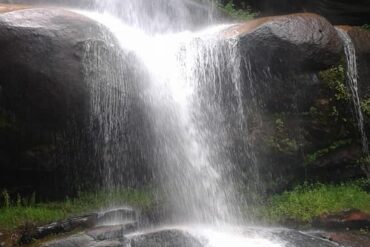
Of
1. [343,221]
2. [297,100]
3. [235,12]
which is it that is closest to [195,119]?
[297,100]

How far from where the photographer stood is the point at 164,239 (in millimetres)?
7734

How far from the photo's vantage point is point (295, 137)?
10.8 m

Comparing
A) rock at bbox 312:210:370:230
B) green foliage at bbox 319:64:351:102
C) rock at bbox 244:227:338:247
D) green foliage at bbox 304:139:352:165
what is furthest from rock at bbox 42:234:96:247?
green foliage at bbox 319:64:351:102

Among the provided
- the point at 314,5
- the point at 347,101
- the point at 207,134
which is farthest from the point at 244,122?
the point at 314,5

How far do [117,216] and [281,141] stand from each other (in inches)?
164

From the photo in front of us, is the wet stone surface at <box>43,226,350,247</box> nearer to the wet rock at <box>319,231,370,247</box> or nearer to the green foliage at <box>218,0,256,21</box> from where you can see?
the wet rock at <box>319,231,370,247</box>

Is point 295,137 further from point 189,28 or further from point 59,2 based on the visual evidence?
point 59,2

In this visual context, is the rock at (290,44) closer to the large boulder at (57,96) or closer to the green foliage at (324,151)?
the green foliage at (324,151)

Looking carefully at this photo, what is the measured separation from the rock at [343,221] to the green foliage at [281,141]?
1820mm

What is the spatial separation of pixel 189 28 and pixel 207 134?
485 cm

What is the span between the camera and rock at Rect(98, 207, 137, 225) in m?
8.52

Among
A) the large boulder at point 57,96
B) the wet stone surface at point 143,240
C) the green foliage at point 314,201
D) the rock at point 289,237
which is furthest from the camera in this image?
the green foliage at point 314,201

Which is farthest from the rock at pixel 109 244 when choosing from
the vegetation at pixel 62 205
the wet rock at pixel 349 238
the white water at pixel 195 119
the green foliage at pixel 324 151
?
the green foliage at pixel 324 151

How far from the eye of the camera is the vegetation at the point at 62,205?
8.86 metres
